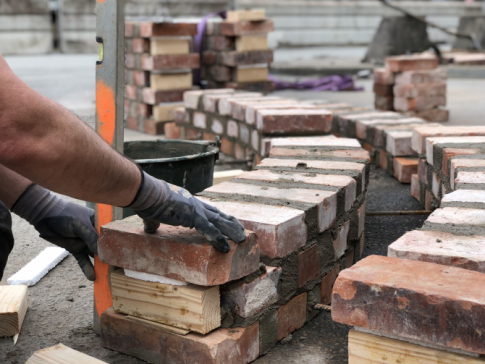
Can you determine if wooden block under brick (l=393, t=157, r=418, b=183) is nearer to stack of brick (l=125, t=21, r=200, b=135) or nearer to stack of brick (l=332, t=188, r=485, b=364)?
stack of brick (l=332, t=188, r=485, b=364)

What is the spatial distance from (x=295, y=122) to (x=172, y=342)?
2.39 m

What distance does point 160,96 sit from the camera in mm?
6547

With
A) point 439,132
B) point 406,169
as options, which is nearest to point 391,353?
point 439,132

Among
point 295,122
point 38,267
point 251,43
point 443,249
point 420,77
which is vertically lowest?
point 38,267

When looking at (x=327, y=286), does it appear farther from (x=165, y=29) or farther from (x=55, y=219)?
(x=165, y=29)

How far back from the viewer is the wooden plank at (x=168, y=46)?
632cm

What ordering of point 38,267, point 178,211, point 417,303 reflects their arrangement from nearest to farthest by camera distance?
point 417,303 < point 178,211 < point 38,267

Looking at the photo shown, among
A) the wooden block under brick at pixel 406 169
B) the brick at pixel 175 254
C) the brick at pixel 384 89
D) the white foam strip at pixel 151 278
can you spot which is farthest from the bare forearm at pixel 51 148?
the brick at pixel 384 89

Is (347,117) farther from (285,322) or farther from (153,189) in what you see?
(153,189)

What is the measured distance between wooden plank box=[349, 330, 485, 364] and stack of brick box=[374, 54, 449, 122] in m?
5.42

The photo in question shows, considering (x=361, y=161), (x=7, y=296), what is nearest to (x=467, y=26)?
(x=361, y=161)

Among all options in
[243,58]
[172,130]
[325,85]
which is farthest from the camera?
[325,85]

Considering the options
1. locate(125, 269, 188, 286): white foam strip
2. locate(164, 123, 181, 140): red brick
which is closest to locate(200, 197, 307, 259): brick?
locate(125, 269, 188, 286): white foam strip

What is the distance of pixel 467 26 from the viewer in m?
16.2
